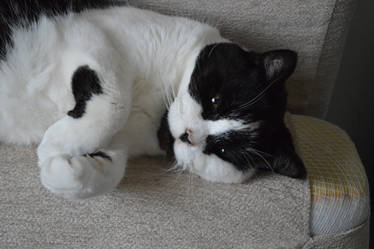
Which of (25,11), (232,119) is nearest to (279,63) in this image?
(232,119)

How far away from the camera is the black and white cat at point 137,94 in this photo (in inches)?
A: 36.7

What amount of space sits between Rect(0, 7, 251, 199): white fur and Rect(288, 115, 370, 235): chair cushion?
0.26 meters

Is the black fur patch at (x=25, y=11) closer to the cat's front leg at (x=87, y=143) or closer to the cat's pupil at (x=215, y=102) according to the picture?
the cat's front leg at (x=87, y=143)

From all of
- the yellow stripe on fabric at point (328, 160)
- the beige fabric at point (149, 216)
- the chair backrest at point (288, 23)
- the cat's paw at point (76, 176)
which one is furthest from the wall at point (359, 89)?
the cat's paw at point (76, 176)

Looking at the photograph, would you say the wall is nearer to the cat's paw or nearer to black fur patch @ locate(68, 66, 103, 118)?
black fur patch @ locate(68, 66, 103, 118)

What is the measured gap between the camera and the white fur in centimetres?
90

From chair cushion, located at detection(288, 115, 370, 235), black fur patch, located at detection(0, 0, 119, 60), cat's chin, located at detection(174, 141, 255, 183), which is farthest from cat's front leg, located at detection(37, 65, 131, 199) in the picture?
chair cushion, located at detection(288, 115, 370, 235)

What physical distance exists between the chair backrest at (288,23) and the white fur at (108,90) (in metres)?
0.16

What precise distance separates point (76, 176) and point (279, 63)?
0.65m

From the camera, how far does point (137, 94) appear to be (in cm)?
108

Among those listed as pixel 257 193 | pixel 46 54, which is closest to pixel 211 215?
pixel 257 193

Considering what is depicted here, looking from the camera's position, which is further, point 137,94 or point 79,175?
point 137,94

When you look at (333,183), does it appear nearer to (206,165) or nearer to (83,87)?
(206,165)

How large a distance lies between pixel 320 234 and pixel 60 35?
1019 millimetres
